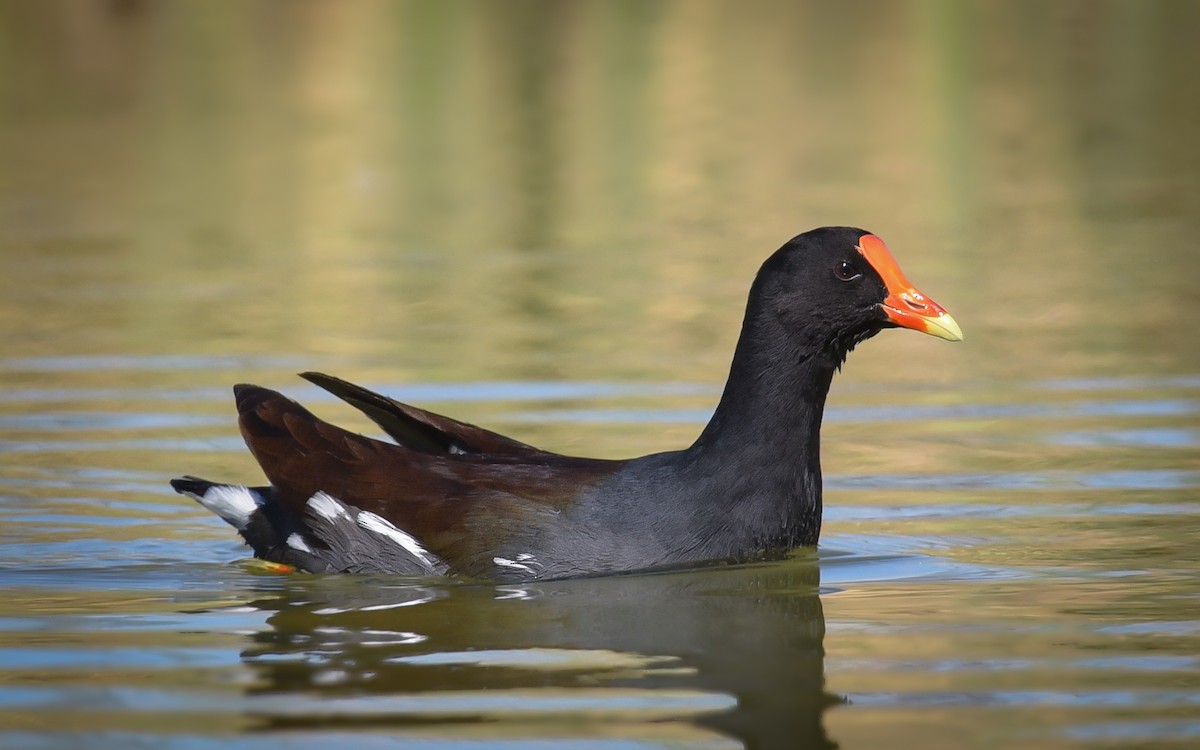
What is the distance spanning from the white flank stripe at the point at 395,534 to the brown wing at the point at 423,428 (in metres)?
0.42

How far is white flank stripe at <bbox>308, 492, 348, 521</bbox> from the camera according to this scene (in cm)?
634

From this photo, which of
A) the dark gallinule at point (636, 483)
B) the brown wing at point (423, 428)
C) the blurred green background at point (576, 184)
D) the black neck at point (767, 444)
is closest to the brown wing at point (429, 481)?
the dark gallinule at point (636, 483)

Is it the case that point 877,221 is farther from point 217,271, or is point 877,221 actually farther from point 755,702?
point 755,702

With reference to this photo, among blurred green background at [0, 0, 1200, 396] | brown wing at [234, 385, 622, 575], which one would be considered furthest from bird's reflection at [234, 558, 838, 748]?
blurred green background at [0, 0, 1200, 396]

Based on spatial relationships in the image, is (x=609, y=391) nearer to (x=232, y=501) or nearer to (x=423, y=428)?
(x=423, y=428)

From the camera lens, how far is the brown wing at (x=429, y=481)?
20.1 feet

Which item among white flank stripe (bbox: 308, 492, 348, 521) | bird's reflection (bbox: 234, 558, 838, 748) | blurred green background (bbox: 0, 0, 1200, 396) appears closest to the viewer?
bird's reflection (bbox: 234, 558, 838, 748)

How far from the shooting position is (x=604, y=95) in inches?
937

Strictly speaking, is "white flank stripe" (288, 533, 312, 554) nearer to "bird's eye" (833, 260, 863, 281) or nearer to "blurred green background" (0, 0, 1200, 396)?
"bird's eye" (833, 260, 863, 281)

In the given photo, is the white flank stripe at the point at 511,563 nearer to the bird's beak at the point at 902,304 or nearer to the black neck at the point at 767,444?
the black neck at the point at 767,444

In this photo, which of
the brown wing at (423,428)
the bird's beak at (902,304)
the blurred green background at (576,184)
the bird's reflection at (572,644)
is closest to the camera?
the bird's reflection at (572,644)

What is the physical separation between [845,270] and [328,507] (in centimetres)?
178

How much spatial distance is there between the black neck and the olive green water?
19cm

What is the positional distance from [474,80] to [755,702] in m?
20.5
